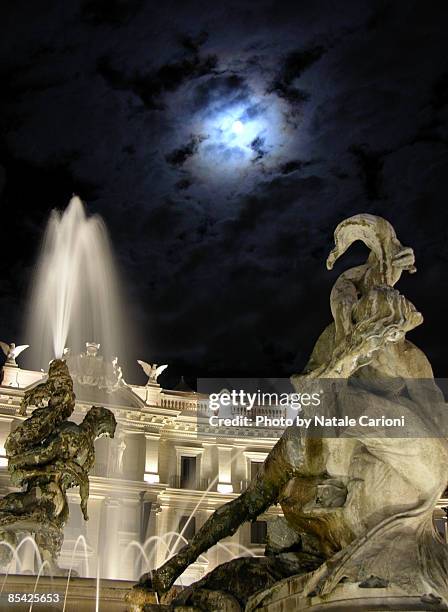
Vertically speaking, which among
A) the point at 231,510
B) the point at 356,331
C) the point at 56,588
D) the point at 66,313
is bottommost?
the point at 56,588

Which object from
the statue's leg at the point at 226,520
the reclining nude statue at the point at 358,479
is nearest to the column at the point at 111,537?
the statue's leg at the point at 226,520

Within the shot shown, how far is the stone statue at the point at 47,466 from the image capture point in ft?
32.6

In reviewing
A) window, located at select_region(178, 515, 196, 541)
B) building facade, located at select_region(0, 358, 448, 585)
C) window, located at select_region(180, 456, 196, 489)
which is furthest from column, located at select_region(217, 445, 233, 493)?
window, located at select_region(178, 515, 196, 541)

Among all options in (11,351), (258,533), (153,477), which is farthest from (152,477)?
(11,351)

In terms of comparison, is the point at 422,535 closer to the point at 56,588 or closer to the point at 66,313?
the point at 56,588

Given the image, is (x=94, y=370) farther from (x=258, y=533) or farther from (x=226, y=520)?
(x=226, y=520)

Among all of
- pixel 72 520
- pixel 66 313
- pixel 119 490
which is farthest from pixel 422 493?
pixel 119 490

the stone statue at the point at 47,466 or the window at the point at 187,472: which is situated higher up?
the window at the point at 187,472

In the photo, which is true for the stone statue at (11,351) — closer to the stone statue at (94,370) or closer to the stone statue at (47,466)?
the stone statue at (94,370)

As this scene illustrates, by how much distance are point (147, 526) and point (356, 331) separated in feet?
115

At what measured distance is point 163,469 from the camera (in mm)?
40625

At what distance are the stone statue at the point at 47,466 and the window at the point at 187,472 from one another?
30.9 m

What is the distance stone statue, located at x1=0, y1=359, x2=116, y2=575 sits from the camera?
9938mm

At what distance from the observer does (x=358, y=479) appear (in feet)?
16.2
